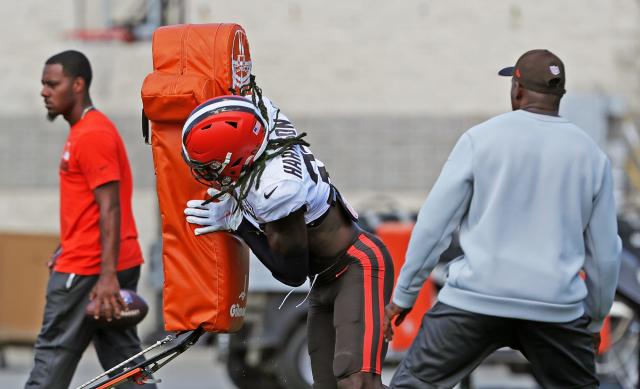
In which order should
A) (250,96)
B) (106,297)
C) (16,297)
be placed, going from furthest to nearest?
(16,297) < (106,297) < (250,96)

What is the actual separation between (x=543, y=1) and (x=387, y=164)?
2790mm

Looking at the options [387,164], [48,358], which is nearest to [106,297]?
[48,358]

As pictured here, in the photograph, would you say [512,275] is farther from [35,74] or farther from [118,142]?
[35,74]

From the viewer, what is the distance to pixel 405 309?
19.2ft

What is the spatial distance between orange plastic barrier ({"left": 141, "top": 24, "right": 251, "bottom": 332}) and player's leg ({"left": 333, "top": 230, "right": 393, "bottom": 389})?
461mm

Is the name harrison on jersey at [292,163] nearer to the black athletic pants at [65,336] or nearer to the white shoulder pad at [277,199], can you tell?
the white shoulder pad at [277,199]

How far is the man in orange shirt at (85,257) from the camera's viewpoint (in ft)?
21.7

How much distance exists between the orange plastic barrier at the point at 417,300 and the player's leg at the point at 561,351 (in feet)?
11.6

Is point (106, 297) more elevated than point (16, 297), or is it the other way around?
point (106, 297)

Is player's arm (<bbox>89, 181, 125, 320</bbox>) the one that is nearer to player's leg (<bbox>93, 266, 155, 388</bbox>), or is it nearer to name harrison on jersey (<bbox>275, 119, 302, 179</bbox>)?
player's leg (<bbox>93, 266, 155, 388</bbox>)

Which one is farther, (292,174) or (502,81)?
(502,81)

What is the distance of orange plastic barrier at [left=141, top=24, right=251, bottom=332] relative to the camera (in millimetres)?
5375

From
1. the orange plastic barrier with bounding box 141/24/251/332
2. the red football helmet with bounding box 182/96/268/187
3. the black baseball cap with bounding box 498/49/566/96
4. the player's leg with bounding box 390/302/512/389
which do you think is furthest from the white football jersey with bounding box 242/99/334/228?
the black baseball cap with bounding box 498/49/566/96

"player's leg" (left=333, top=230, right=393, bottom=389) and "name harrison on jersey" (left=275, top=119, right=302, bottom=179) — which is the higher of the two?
"name harrison on jersey" (left=275, top=119, right=302, bottom=179)
